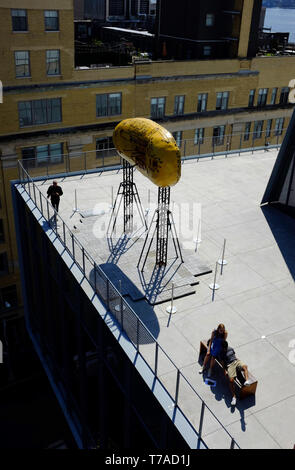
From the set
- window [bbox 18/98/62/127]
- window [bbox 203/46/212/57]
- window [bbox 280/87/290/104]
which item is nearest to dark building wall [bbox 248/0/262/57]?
window [bbox 203/46/212/57]

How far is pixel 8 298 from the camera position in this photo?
3972cm

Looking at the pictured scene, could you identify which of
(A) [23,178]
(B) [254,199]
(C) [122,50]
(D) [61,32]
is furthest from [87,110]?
(B) [254,199]

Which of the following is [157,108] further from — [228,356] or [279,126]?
[228,356]


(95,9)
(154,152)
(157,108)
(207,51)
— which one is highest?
(95,9)

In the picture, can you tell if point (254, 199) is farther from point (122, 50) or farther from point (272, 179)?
point (122, 50)

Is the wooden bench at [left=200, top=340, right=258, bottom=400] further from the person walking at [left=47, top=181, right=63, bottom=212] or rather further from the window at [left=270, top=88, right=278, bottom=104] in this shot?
the window at [left=270, top=88, right=278, bottom=104]

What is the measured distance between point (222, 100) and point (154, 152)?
1215 inches

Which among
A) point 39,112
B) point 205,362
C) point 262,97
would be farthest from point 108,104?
point 205,362

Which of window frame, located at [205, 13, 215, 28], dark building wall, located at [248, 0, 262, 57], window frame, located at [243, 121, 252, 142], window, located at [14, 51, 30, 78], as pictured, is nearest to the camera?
window, located at [14, 51, 30, 78]

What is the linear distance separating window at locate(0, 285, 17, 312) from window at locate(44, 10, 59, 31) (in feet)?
70.3

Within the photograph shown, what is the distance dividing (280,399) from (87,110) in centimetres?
2983

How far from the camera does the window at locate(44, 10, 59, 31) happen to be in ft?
105

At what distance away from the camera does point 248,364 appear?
13227mm

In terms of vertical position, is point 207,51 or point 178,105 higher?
point 207,51
